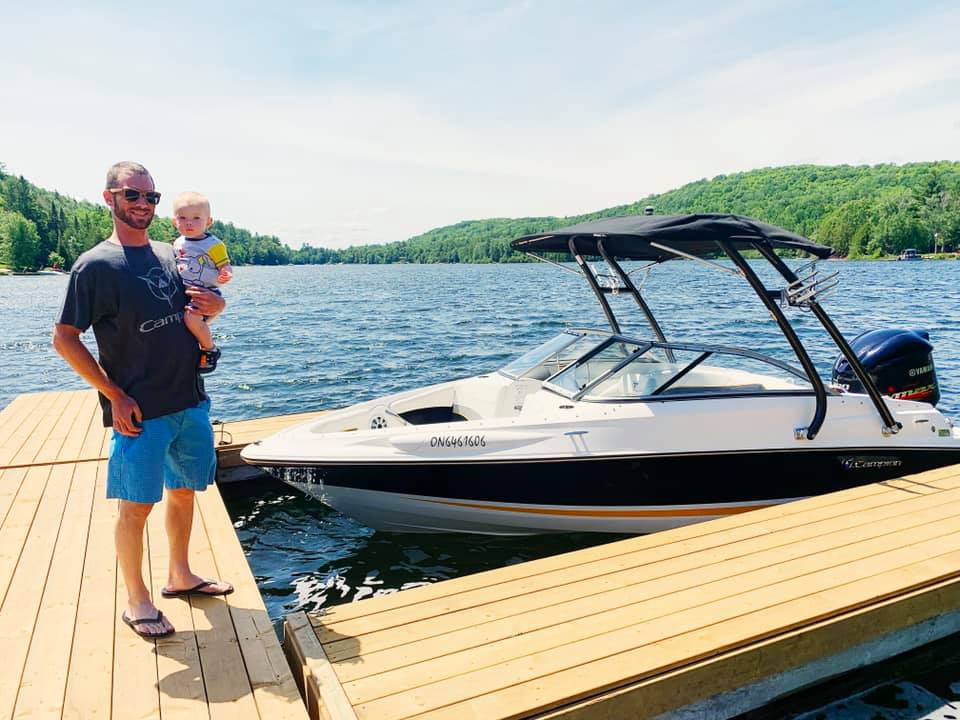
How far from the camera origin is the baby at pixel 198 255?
311 cm

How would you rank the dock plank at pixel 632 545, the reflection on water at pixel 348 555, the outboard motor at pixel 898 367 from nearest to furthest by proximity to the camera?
the dock plank at pixel 632 545 → the reflection on water at pixel 348 555 → the outboard motor at pixel 898 367

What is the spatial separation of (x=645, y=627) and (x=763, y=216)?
9726cm

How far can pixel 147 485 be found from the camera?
298 centimetres

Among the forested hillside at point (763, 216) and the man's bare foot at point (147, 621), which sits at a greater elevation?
the forested hillside at point (763, 216)

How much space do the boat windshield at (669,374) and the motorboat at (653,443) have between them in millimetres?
12

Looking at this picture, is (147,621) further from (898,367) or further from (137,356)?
(898,367)

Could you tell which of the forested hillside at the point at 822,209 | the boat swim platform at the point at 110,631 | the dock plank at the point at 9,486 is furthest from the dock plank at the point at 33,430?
the forested hillside at the point at 822,209

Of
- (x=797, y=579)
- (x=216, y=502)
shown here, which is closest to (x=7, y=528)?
(x=216, y=502)

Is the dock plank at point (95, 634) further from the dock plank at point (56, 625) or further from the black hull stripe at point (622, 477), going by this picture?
the black hull stripe at point (622, 477)

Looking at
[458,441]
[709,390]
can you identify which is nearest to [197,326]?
[458,441]

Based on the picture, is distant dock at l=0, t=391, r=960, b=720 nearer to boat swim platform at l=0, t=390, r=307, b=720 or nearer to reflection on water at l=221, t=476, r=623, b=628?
boat swim platform at l=0, t=390, r=307, b=720

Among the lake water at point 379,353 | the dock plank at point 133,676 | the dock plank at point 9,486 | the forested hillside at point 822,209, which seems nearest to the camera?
the dock plank at point 133,676

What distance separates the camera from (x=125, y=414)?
9.43ft

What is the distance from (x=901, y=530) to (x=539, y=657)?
106 inches
